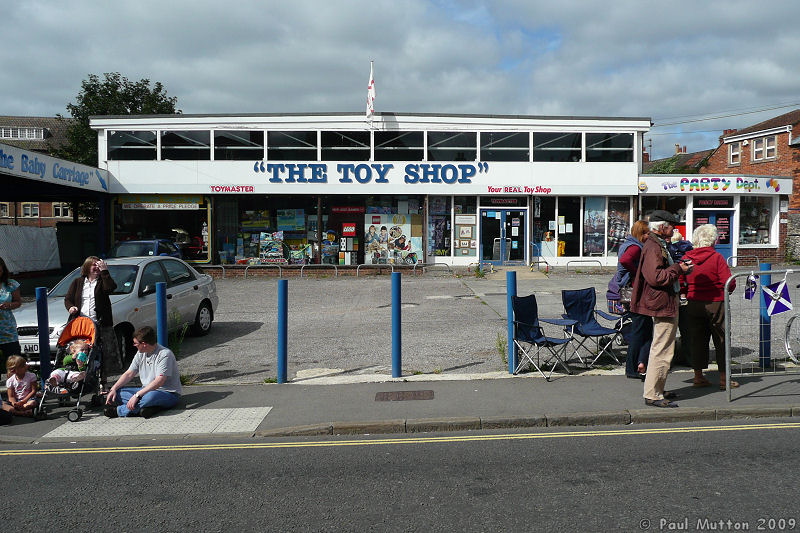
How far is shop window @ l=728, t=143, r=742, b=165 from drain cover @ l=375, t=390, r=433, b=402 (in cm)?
3645

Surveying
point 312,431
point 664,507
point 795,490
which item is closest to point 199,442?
point 312,431

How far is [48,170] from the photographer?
1927 centimetres

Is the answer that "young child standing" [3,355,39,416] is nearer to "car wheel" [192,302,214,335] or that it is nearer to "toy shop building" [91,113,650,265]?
"car wheel" [192,302,214,335]

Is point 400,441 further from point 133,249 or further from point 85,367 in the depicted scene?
point 133,249

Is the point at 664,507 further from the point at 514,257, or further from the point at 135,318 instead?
the point at 514,257

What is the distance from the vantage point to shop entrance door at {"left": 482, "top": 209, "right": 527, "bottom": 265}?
83.1 feet

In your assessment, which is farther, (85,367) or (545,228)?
(545,228)

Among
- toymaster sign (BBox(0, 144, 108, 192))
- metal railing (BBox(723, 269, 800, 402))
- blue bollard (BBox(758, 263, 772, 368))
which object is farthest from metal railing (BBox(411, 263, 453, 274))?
blue bollard (BBox(758, 263, 772, 368))

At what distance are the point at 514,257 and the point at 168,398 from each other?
19.9 meters

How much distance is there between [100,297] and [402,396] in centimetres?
382

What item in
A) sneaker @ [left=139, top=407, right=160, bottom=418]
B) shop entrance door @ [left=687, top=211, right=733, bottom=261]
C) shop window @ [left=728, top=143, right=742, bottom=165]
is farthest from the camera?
shop window @ [left=728, top=143, right=742, bottom=165]

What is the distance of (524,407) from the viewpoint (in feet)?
22.3

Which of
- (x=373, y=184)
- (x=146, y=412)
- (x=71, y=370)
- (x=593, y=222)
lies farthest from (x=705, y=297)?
(x=593, y=222)

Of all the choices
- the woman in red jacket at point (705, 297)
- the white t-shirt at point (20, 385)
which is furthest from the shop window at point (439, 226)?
the white t-shirt at point (20, 385)
